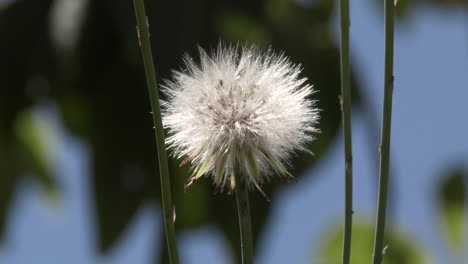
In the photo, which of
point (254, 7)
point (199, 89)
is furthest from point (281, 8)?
point (199, 89)

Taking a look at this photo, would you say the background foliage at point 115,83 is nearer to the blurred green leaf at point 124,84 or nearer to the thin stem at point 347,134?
the blurred green leaf at point 124,84

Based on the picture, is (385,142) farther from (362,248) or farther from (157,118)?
(362,248)

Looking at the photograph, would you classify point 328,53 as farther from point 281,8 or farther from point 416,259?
point 416,259

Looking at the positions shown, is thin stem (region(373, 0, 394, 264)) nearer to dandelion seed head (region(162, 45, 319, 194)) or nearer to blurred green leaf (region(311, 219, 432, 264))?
dandelion seed head (region(162, 45, 319, 194))

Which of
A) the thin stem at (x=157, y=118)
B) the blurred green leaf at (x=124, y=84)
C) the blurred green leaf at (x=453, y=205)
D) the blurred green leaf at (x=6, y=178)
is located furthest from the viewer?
the blurred green leaf at (x=6, y=178)

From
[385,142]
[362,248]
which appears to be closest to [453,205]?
[362,248]

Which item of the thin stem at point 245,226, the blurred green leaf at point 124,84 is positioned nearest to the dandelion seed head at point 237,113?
the thin stem at point 245,226

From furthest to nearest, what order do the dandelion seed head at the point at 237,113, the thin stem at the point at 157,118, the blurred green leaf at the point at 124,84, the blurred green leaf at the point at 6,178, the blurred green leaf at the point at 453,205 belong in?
1. the blurred green leaf at the point at 6,178
2. the blurred green leaf at the point at 124,84
3. the blurred green leaf at the point at 453,205
4. the dandelion seed head at the point at 237,113
5. the thin stem at the point at 157,118
